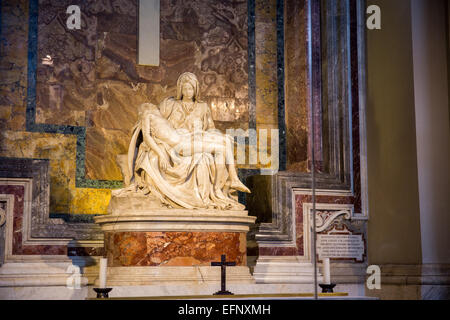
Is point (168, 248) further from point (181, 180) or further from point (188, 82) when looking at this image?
point (188, 82)

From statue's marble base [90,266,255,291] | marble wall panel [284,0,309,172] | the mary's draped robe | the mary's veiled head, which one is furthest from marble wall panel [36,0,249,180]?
statue's marble base [90,266,255,291]

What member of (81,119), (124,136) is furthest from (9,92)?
(124,136)

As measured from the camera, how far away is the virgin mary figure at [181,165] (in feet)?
22.2

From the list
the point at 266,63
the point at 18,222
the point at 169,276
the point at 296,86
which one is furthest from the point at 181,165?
the point at 266,63

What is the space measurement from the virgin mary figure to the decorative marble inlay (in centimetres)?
32

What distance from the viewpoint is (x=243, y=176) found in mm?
8531

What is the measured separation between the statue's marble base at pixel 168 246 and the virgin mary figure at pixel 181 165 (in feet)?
0.64

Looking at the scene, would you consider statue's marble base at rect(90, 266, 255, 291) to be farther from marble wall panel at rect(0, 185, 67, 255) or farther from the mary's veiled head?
the mary's veiled head

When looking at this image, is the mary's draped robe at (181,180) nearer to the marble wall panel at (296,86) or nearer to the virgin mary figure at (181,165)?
the virgin mary figure at (181,165)

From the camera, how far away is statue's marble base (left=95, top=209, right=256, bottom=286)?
251 inches

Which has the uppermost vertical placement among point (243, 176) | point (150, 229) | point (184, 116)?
point (184, 116)

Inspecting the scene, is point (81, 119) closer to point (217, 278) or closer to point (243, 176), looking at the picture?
point (243, 176)

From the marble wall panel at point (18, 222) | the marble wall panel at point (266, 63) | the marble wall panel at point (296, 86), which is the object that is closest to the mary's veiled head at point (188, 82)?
the marble wall panel at point (266, 63)
